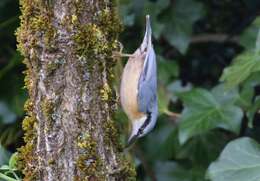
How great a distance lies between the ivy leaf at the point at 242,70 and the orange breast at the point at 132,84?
409 mm

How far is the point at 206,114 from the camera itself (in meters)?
2.50

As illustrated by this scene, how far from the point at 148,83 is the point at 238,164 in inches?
18.7

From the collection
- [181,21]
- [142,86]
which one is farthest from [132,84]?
[181,21]

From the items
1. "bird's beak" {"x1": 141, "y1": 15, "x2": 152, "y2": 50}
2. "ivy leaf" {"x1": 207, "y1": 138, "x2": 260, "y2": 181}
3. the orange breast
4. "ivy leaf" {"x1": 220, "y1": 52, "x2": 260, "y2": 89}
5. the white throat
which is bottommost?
"ivy leaf" {"x1": 207, "y1": 138, "x2": 260, "y2": 181}

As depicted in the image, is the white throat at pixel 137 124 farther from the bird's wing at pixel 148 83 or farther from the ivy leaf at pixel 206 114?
the ivy leaf at pixel 206 114

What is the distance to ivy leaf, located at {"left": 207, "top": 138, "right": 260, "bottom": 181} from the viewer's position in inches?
81.8

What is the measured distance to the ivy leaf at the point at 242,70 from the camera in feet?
6.97

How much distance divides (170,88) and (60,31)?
1326 millimetres

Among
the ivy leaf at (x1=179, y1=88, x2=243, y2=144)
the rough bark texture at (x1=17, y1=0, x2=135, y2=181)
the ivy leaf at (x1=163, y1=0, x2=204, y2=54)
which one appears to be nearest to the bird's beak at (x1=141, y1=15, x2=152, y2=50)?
the rough bark texture at (x1=17, y1=0, x2=135, y2=181)

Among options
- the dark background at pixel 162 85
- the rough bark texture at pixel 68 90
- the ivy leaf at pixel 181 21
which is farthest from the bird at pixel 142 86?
the ivy leaf at pixel 181 21

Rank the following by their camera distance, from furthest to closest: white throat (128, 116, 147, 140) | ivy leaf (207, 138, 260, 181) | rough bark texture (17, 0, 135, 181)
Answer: ivy leaf (207, 138, 260, 181) < white throat (128, 116, 147, 140) < rough bark texture (17, 0, 135, 181)

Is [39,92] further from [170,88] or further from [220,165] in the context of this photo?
[170,88]

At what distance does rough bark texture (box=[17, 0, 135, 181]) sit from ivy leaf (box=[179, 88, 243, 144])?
0.94 meters

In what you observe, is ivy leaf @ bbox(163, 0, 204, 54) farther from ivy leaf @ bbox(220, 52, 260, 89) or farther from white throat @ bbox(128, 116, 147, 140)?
white throat @ bbox(128, 116, 147, 140)
